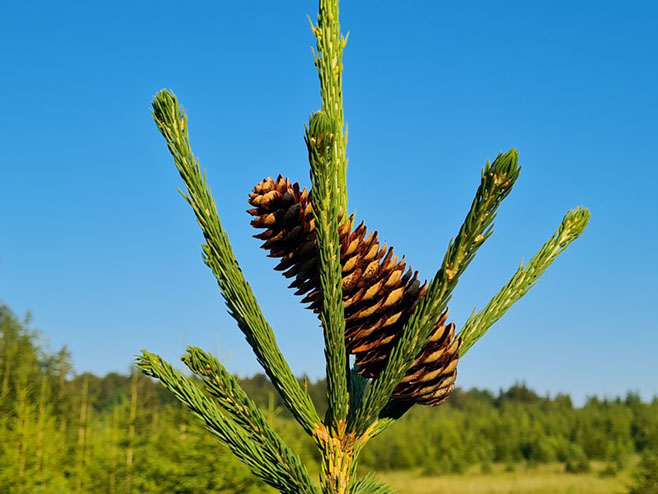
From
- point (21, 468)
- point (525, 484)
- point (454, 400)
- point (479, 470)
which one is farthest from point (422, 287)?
point (454, 400)

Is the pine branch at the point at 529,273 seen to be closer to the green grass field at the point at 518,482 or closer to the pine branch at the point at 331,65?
the pine branch at the point at 331,65

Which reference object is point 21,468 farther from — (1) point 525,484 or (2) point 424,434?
(2) point 424,434

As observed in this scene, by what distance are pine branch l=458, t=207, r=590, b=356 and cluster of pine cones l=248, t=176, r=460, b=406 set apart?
186 millimetres

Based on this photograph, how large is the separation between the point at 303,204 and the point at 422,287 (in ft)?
1.01

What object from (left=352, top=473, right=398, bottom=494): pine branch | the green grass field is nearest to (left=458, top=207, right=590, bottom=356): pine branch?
(left=352, top=473, right=398, bottom=494): pine branch

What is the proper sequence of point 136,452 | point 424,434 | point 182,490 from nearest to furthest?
point 182,490, point 136,452, point 424,434

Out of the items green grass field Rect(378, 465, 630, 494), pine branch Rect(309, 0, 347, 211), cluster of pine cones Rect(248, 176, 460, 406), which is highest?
pine branch Rect(309, 0, 347, 211)

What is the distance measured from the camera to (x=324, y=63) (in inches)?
53.4

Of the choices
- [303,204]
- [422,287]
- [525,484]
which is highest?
[303,204]

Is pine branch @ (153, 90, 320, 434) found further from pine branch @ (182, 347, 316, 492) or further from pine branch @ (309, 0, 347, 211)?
pine branch @ (309, 0, 347, 211)

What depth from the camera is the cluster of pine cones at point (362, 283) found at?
1.24m

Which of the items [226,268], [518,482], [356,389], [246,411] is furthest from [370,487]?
[518,482]

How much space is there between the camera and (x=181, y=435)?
27.9 feet

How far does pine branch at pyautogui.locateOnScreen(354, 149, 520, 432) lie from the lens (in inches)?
41.8
